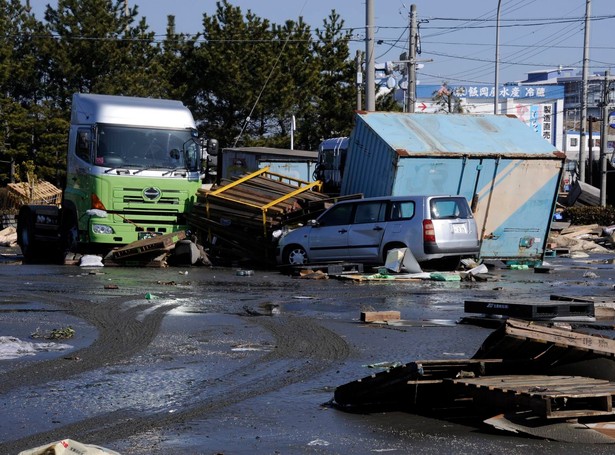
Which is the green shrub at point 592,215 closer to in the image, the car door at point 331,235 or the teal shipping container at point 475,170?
the teal shipping container at point 475,170

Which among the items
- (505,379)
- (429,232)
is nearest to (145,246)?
(429,232)

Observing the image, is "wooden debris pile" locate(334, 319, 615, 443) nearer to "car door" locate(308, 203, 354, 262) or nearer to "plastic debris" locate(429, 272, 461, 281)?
"plastic debris" locate(429, 272, 461, 281)

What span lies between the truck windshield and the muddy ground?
3.88 m

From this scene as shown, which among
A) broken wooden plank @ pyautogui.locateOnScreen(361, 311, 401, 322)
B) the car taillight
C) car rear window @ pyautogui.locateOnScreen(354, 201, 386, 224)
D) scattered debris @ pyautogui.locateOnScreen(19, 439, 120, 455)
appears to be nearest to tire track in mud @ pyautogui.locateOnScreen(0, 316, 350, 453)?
broken wooden plank @ pyautogui.locateOnScreen(361, 311, 401, 322)

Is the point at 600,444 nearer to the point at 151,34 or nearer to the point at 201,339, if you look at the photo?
the point at 201,339

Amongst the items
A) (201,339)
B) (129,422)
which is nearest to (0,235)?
(201,339)

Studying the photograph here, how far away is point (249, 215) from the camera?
22.9m

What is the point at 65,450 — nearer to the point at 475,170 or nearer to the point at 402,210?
the point at 402,210

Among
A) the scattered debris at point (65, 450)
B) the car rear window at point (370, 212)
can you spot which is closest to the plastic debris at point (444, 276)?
the car rear window at point (370, 212)

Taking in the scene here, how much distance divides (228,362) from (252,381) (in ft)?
3.26

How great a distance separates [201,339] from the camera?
36.3ft

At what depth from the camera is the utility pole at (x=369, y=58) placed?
103 feet

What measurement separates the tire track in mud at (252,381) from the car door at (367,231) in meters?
7.75

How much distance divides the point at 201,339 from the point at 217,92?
41.5 m
